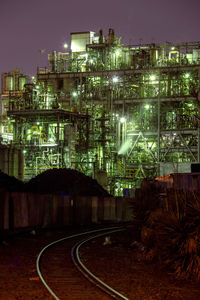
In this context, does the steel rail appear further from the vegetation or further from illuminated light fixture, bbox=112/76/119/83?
illuminated light fixture, bbox=112/76/119/83

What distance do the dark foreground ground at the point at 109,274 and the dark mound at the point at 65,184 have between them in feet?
56.2

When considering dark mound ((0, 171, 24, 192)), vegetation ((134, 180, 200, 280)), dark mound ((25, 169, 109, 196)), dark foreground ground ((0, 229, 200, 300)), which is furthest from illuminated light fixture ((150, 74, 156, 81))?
vegetation ((134, 180, 200, 280))

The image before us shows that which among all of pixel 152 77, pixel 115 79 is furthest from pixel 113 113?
pixel 152 77

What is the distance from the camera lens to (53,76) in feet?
206

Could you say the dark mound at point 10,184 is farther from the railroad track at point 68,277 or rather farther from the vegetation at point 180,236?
the vegetation at point 180,236

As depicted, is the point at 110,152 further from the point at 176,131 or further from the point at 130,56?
the point at 130,56

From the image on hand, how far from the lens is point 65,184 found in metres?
38.6

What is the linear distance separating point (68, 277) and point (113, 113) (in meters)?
47.2

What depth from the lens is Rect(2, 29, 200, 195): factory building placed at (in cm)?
5225

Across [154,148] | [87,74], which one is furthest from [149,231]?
[87,74]

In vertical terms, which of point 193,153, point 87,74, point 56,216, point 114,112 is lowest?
point 56,216

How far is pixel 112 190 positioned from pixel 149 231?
119 ft

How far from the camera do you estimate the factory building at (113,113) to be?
171 feet

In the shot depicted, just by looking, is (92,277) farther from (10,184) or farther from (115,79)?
(115,79)
